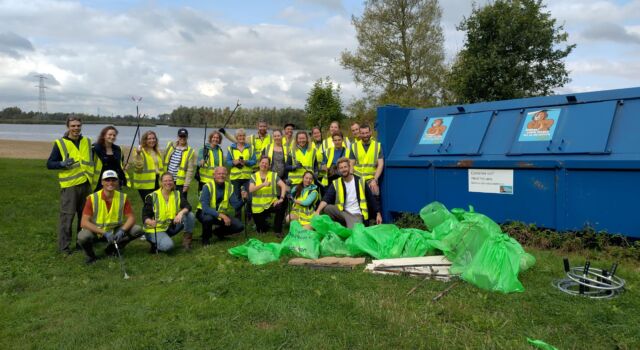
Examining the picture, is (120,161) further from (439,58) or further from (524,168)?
(439,58)

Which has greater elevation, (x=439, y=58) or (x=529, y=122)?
(x=439, y=58)

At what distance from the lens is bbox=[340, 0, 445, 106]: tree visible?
23172 mm

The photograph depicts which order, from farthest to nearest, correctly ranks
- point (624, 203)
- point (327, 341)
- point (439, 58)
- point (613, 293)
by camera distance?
point (439, 58)
point (624, 203)
point (613, 293)
point (327, 341)

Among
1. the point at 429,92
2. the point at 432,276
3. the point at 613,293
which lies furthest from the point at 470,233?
the point at 429,92

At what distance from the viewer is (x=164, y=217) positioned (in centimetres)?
604

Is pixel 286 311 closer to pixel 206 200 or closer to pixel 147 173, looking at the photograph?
pixel 206 200

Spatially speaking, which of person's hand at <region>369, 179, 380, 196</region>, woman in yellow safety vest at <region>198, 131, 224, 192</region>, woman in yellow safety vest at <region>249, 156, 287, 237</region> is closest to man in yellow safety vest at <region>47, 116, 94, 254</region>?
woman in yellow safety vest at <region>198, 131, 224, 192</region>

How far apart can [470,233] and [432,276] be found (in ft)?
1.72

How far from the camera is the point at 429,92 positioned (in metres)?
23.2

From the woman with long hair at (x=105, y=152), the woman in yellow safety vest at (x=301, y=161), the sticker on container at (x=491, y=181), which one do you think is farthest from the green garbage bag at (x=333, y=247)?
the woman with long hair at (x=105, y=152)

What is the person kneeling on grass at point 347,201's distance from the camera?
20.8 ft

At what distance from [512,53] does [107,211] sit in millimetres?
14452

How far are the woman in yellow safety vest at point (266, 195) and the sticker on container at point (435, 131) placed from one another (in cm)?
216

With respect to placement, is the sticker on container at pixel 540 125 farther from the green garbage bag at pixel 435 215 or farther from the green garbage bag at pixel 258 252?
the green garbage bag at pixel 258 252
